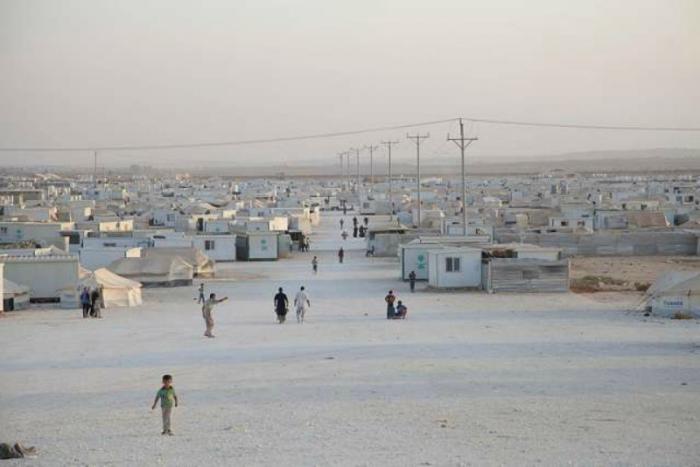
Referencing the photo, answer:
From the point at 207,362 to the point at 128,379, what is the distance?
184cm

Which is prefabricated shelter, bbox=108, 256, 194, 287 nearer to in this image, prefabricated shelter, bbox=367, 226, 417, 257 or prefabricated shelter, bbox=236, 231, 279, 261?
prefabricated shelter, bbox=236, 231, 279, 261

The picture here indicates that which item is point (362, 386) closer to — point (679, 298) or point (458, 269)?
point (679, 298)

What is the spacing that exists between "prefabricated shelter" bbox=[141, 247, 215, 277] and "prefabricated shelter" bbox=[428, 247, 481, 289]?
9.14 metres

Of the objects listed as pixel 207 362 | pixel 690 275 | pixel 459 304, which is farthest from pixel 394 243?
pixel 207 362

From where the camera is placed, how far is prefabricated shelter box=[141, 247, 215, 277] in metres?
36.2

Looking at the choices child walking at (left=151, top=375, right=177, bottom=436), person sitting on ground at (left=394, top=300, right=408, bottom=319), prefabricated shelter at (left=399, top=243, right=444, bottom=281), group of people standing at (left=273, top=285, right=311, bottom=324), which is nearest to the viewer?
child walking at (left=151, top=375, right=177, bottom=436)

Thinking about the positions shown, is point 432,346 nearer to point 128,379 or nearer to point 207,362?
point 207,362

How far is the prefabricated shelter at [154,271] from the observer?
33.0 meters

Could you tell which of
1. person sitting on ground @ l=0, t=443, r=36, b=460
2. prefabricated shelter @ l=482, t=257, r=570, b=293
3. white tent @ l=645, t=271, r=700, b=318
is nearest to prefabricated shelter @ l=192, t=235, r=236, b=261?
prefabricated shelter @ l=482, t=257, r=570, b=293

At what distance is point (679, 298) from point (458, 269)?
7943mm

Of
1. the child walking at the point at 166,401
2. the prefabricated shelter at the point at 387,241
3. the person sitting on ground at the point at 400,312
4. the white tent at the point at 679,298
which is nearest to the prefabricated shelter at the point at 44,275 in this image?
the person sitting on ground at the point at 400,312

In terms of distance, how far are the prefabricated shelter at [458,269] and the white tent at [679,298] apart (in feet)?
22.8

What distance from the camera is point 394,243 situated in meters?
44.4

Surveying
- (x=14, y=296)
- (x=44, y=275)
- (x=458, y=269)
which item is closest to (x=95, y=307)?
(x=14, y=296)
